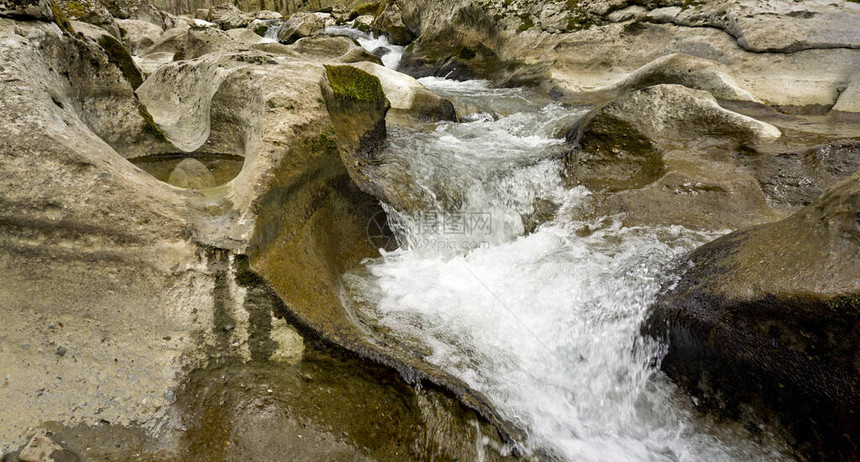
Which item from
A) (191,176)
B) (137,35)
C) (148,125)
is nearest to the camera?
(191,176)

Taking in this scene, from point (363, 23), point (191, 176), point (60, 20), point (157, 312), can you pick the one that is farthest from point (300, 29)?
point (157, 312)

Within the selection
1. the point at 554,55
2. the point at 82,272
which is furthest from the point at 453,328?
the point at 554,55

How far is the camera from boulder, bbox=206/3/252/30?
29375 millimetres

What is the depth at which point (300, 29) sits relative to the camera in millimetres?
20266

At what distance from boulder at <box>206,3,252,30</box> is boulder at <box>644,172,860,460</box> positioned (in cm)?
3305

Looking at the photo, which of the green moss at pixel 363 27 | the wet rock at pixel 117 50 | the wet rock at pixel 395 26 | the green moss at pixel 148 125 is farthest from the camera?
the green moss at pixel 363 27

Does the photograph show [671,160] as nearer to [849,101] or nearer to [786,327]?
[786,327]

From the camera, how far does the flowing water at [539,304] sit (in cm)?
279

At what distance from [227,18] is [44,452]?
35190 mm

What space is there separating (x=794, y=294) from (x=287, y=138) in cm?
352

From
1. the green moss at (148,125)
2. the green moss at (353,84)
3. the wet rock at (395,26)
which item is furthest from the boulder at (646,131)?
the wet rock at (395,26)

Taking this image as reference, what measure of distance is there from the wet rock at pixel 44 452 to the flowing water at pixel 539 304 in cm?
176

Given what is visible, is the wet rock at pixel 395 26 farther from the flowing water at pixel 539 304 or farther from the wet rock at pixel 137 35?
the flowing water at pixel 539 304

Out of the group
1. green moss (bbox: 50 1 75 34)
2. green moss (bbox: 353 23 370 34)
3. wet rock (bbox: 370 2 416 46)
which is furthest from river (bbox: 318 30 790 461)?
green moss (bbox: 353 23 370 34)
